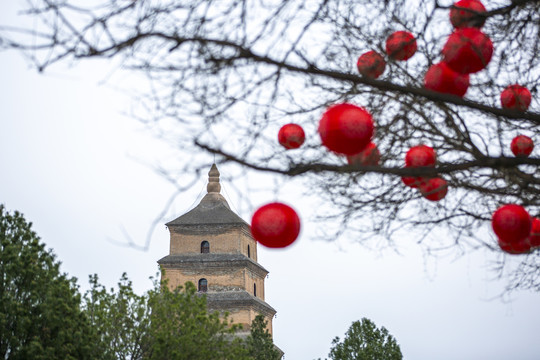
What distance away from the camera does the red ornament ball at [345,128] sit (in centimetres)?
318

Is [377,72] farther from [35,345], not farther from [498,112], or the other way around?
[35,345]

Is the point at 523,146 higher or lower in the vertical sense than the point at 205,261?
lower

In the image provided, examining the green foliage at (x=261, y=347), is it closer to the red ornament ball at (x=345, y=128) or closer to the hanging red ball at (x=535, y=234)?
the hanging red ball at (x=535, y=234)

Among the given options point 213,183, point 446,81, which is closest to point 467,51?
point 446,81

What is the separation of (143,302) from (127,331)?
0.79 m

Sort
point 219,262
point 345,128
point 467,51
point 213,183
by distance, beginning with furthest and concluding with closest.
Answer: point 213,183
point 219,262
point 467,51
point 345,128

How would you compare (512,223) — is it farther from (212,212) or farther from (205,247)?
(212,212)

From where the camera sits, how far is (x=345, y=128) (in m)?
3.17

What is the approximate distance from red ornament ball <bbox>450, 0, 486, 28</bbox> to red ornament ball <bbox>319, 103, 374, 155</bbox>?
87cm

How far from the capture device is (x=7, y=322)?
451 inches

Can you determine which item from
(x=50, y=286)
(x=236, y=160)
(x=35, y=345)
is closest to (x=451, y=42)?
(x=236, y=160)

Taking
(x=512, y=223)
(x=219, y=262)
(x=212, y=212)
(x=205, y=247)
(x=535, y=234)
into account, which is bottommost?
(x=512, y=223)

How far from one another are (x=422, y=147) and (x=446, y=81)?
1.99 feet

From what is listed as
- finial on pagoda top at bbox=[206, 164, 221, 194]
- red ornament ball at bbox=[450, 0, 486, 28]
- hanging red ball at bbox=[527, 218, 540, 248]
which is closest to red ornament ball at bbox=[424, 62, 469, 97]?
red ornament ball at bbox=[450, 0, 486, 28]
